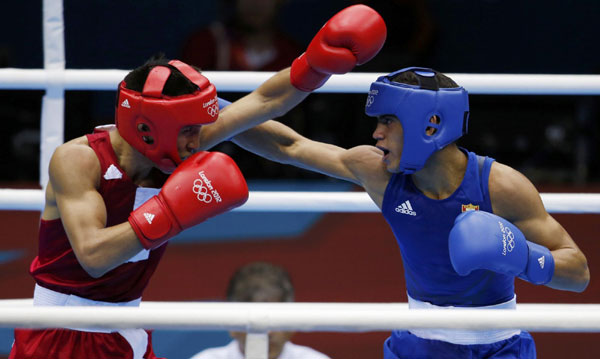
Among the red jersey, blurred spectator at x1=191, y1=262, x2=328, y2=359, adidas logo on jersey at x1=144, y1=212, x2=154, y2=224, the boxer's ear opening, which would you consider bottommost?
blurred spectator at x1=191, y1=262, x2=328, y2=359

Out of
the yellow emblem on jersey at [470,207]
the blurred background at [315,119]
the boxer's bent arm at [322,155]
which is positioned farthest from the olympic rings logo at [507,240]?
the blurred background at [315,119]

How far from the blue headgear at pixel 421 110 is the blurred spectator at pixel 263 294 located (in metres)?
0.85

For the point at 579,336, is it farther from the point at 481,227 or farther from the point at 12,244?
the point at 12,244

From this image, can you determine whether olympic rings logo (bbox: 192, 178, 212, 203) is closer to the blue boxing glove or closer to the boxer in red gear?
the boxer in red gear

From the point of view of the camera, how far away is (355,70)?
470 cm

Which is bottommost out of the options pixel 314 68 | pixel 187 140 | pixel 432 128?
pixel 187 140

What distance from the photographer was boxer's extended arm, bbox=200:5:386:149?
2.05m

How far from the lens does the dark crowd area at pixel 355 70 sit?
4488 millimetres

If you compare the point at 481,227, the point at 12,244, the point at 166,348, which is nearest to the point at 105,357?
the point at 481,227

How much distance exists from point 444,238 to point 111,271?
87 cm

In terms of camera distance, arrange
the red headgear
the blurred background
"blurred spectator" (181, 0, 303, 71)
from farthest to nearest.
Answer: "blurred spectator" (181, 0, 303, 71), the blurred background, the red headgear

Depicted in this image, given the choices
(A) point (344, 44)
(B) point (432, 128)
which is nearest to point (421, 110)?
(B) point (432, 128)

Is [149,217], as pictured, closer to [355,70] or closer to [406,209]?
[406,209]

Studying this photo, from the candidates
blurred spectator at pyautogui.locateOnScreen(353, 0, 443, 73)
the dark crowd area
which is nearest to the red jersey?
the dark crowd area
